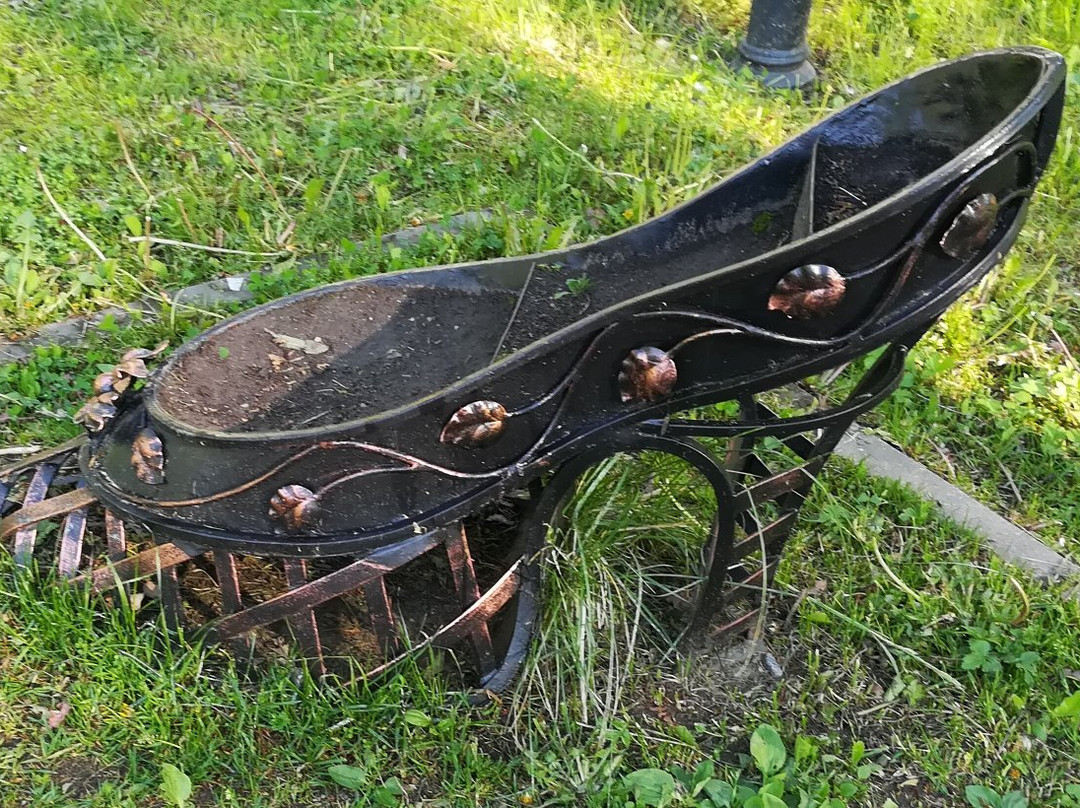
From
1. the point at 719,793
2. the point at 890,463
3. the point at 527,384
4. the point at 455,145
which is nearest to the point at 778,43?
the point at 455,145

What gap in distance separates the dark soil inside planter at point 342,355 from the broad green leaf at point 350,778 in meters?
0.71

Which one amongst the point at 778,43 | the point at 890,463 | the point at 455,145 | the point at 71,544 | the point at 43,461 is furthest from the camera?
the point at 778,43

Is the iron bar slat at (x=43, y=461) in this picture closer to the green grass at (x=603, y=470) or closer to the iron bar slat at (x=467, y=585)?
the green grass at (x=603, y=470)

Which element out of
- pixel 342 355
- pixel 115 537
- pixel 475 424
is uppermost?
pixel 475 424

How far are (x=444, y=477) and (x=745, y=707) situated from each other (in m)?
0.92

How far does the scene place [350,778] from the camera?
180cm

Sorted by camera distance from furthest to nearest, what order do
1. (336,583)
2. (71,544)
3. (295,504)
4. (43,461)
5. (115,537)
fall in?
(43,461) < (71,544) < (115,537) < (336,583) < (295,504)

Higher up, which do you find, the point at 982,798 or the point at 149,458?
the point at 149,458

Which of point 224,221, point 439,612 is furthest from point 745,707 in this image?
point 224,221

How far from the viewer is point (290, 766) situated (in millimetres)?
1826

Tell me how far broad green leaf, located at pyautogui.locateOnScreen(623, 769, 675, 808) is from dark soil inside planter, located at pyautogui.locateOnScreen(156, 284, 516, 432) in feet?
3.00

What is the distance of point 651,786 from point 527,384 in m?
0.86

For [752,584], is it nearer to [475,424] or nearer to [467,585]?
[467,585]

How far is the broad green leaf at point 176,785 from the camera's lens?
1713 millimetres
